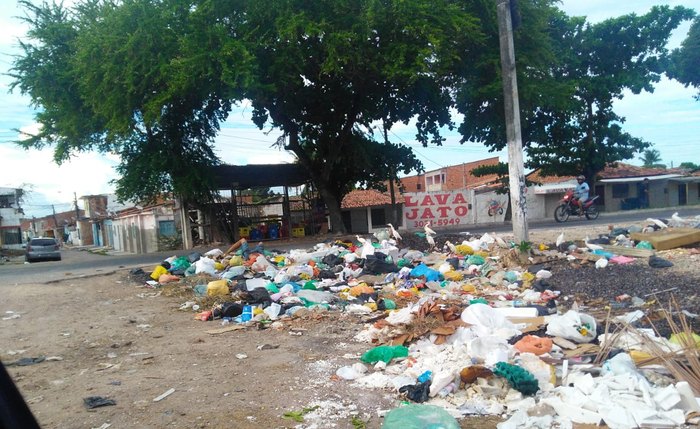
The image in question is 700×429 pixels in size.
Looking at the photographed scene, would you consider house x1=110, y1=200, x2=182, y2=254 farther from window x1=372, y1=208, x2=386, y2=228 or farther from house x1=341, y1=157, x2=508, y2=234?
window x1=372, y1=208, x2=386, y2=228

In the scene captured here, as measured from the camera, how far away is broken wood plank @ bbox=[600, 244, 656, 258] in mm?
8642

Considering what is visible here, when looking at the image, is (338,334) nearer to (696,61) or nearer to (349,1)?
(349,1)

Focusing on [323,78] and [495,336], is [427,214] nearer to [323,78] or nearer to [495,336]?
[323,78]

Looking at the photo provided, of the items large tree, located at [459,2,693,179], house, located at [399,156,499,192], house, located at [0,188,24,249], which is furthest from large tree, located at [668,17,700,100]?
house, located at [0,188,24,249]

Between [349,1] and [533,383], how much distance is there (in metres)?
13.2

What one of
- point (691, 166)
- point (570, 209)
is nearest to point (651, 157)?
point (691, 166)

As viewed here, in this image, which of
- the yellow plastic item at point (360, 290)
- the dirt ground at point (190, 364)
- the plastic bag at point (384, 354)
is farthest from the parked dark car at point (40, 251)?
the plastic bag at point (384, 354)

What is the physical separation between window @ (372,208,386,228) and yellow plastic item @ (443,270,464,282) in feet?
70.8

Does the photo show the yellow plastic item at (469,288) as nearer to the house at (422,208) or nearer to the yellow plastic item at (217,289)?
the yellow plastic item at (217,289)

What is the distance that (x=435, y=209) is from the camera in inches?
1057

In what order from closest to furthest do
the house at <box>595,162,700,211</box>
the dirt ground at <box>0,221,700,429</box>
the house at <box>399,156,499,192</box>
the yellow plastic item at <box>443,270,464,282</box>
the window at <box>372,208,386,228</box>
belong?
the dirt ground at <box>0,221,700,429</box>, the yellow plastic item at <box>443,270,464,282</box>, the window at <box>372,208,386,228</box>, the house at <box>595,162,700,211</box>, the house at <box>399,156,499,192</box>

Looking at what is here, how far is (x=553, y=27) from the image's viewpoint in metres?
22.5

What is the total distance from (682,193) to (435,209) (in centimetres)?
2275

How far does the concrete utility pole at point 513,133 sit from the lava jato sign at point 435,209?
15346 millimetres
